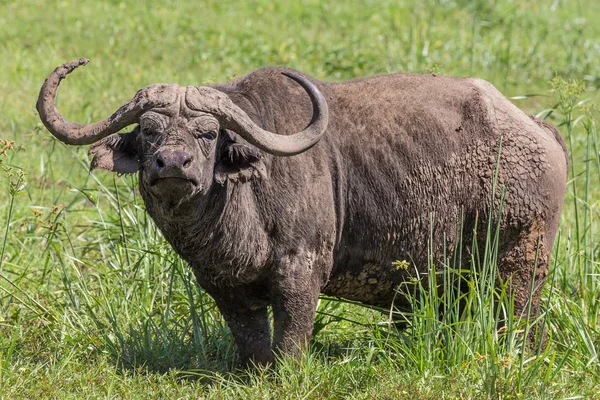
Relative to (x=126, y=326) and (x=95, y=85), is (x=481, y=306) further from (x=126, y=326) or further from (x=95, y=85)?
(x=95, y=85)

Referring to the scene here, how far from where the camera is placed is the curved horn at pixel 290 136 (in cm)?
557

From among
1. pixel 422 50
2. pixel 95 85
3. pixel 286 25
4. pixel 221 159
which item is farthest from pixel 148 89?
pixel 286 25

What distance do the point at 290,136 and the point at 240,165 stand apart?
0.32 m

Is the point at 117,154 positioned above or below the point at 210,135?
below

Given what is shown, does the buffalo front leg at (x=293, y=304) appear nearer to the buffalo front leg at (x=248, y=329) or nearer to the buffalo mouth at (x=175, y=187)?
the buffalo front leg at (x=248, y=329)

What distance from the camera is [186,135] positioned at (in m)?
5.45

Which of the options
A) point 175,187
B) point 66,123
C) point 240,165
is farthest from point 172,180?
point 66,123

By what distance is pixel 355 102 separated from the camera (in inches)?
251

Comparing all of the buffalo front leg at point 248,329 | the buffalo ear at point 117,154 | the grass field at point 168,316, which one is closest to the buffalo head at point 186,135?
the buffalo ear at point 117,154

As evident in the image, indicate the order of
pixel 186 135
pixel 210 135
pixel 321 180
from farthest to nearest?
pixel 321 180 → pixel 210 135 → pixel 186 135

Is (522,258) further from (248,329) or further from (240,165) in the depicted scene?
(240,165)

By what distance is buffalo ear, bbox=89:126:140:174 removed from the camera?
18.4 ft

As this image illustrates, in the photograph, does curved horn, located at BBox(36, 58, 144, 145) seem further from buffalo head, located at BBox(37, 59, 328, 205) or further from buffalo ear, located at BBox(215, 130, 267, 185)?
buffalo ear, located at BBox(215, 130, 267, 185)

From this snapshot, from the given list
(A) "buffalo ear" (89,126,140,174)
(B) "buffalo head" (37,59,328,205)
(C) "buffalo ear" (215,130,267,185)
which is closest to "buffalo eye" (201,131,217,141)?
(B) "buffalo head" (37,59,328,205)
